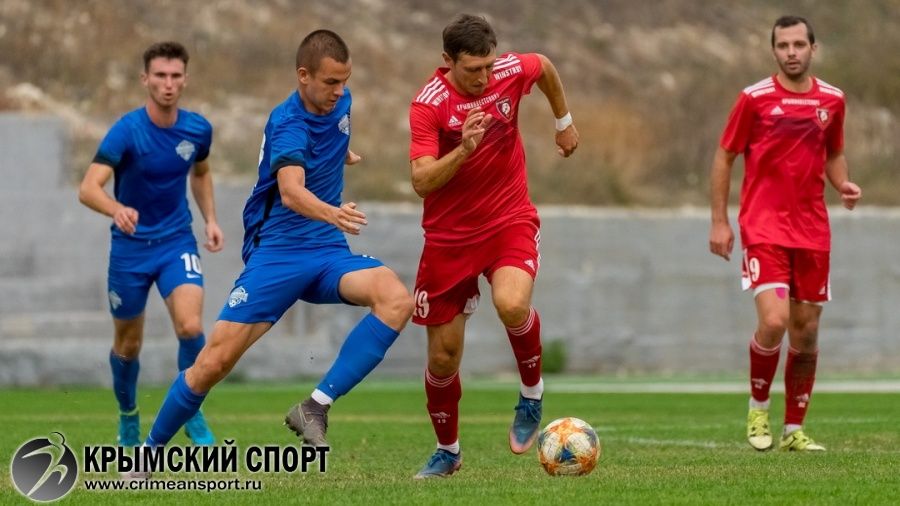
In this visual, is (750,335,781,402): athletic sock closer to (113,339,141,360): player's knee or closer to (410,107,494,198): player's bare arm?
(410,107,494,198): player's bare arm

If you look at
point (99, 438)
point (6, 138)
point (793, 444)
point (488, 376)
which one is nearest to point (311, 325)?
point (488, 376)

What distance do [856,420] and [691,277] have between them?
34.9ft

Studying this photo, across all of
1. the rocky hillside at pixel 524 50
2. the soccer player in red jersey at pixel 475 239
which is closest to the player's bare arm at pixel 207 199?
the soccer player in red jersey at pixel 475 239

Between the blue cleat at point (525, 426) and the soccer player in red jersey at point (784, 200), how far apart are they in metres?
1.80

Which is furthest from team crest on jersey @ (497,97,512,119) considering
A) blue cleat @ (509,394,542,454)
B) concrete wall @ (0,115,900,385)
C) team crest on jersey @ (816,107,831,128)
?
concrete wall @ (0,115,900,385)

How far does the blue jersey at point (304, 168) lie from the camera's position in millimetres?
8273

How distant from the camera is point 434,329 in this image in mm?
8758

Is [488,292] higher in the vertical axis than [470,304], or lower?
lower

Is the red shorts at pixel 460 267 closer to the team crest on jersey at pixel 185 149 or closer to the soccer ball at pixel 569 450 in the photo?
the soccer ball at pixel 569 450

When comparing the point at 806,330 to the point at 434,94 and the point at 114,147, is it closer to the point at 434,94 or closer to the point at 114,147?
the point at 434,94

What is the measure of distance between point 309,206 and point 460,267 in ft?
3.78

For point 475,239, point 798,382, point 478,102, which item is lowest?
point 798,382

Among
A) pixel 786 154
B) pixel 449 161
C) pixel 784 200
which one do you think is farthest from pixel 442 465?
pixel 786 154

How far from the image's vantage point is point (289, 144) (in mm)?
8164
